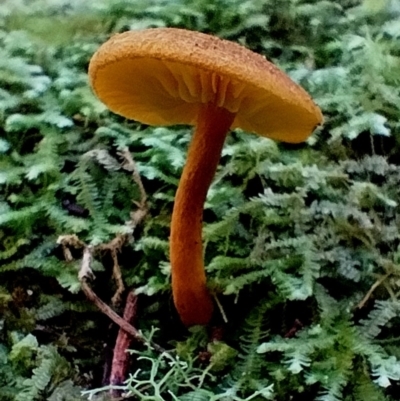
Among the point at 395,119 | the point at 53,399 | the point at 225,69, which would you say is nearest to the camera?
the point at 225,69

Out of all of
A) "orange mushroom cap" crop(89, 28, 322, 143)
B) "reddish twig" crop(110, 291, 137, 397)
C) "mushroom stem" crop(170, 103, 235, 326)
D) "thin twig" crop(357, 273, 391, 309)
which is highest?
"orange mushroom cap" crop(89, 28, 322, 143)

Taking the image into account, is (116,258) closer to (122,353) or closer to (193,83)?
(122,353)

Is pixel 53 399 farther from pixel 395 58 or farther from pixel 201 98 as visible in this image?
pixel 395 58

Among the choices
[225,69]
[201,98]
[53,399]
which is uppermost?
[225,69]

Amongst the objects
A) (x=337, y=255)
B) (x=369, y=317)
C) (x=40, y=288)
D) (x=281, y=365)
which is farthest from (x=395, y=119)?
(x=40, y=288)

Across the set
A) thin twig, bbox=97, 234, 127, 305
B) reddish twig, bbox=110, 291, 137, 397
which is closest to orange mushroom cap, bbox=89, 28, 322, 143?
thin twig, bbox=97, 234, 127, 305

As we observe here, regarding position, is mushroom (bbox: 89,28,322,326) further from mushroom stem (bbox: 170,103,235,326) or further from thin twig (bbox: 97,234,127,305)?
thin twig (bbox: 97,234,127,305)
